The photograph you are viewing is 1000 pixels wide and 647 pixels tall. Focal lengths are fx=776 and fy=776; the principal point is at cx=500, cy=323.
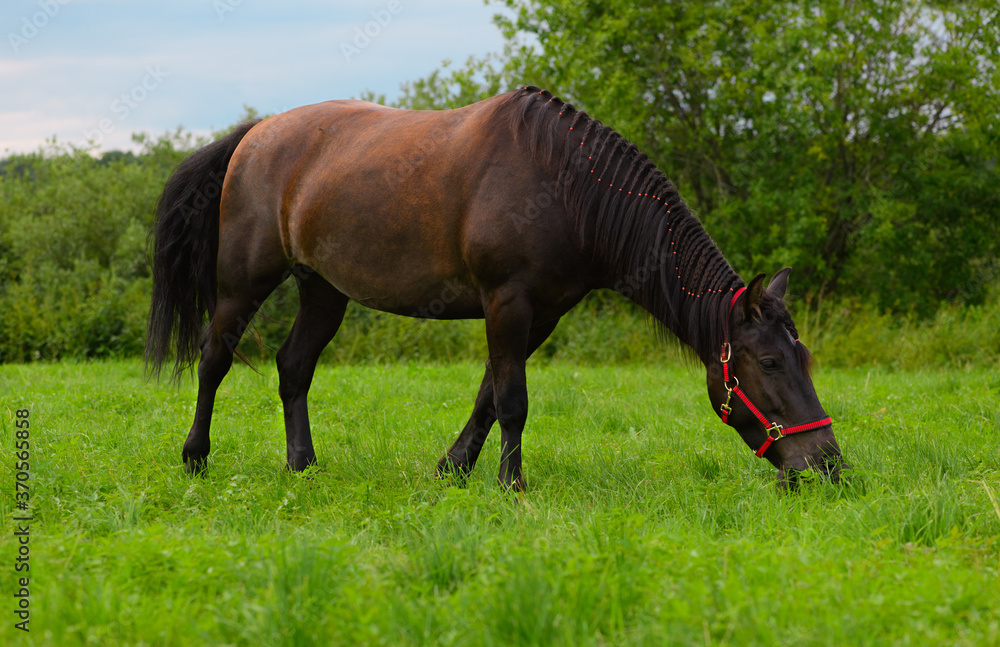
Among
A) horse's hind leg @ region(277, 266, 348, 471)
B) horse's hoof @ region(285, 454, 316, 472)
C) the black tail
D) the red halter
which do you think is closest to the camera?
the red halter

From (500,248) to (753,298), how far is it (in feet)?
4.19

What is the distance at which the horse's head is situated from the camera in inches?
150

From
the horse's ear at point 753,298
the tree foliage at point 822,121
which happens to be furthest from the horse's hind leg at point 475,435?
the tree foliage at point 822,121

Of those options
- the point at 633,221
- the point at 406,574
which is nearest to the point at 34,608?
the point at 406,574

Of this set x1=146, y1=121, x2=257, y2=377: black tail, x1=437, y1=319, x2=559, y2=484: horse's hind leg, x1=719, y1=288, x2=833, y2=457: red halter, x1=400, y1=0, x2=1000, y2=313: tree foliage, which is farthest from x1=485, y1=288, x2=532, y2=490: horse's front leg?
x1=400, y1=0, x2=1000, y2=313: tree foliage

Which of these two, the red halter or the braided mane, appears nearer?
the red halter

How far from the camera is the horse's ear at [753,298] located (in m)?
3.72

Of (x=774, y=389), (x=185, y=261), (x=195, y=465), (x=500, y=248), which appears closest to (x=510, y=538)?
(x=500, y=248)

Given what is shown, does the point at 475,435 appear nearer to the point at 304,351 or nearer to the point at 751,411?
the point at 304,351

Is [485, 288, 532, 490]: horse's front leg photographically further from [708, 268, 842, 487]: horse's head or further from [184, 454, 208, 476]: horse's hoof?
[184, 454, 208, 476]: horse's hoof

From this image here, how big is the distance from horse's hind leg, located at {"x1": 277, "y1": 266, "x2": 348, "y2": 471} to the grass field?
23cm

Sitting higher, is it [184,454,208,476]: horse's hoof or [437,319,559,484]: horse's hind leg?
[437,319,559,484]: horse's hind leg

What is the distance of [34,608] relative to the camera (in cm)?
234

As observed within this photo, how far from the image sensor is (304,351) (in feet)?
16.9
